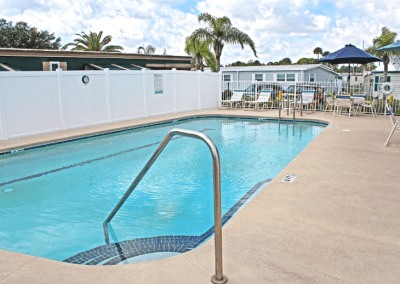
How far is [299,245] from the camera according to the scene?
2896mm

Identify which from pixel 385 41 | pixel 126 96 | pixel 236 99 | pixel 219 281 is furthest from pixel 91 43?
pixel 219 281

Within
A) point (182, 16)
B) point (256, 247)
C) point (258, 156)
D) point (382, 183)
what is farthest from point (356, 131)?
point (182, 16)

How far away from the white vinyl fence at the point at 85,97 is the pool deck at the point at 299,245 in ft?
22.5

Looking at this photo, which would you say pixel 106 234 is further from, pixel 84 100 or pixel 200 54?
pixel 200 54

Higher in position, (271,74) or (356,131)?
(271,74)

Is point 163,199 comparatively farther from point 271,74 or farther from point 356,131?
point 271,74

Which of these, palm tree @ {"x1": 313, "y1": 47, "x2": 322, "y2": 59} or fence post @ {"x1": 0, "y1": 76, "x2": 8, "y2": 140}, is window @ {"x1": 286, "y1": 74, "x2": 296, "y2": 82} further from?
palm tree @ {"x1": 313, "y1": 47, "x2": 322, "y2": 59}

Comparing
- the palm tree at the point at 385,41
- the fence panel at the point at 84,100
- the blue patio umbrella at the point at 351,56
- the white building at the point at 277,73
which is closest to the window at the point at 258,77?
the white building at the point at 277,73

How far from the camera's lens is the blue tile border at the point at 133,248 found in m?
3.32

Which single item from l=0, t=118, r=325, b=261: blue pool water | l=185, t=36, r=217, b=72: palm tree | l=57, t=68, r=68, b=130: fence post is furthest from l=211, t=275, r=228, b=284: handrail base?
l=185, t=36, r=217, b=72: palm tree

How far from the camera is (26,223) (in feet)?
14.3

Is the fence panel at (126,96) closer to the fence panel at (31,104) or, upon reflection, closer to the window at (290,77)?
the fence panel at (31,104)

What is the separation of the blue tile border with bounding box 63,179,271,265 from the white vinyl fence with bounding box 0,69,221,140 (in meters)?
6.59

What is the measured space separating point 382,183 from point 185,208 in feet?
8.85
